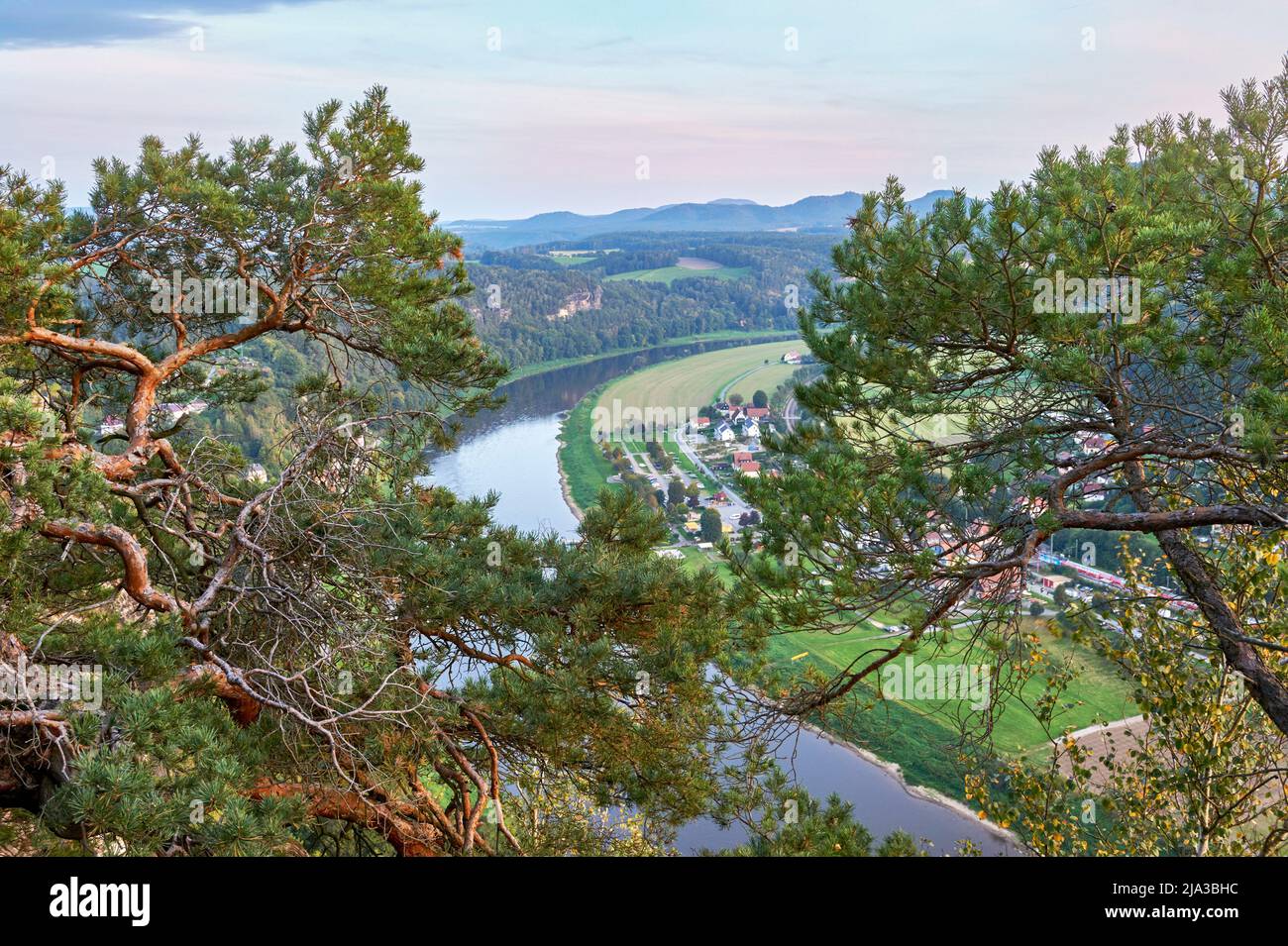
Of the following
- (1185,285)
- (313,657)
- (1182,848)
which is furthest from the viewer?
(1182,848)

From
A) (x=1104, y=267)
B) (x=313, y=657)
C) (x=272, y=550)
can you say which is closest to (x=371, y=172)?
(x=272, y=550)

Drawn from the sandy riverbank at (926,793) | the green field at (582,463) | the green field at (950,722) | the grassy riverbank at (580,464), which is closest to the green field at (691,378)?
the grassy riverbank at (580,464)

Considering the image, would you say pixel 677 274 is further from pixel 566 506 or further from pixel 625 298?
pixel 566 506

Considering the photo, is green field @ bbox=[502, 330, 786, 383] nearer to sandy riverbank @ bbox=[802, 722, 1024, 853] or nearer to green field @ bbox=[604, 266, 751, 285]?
green field @ bbox=[604, 266, 751, 285]

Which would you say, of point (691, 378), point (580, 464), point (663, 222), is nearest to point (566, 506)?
point (580, 464)

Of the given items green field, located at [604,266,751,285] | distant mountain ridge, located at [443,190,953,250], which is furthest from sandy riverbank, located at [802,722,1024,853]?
distant mountain ridge, located at [443,190,953,250]
